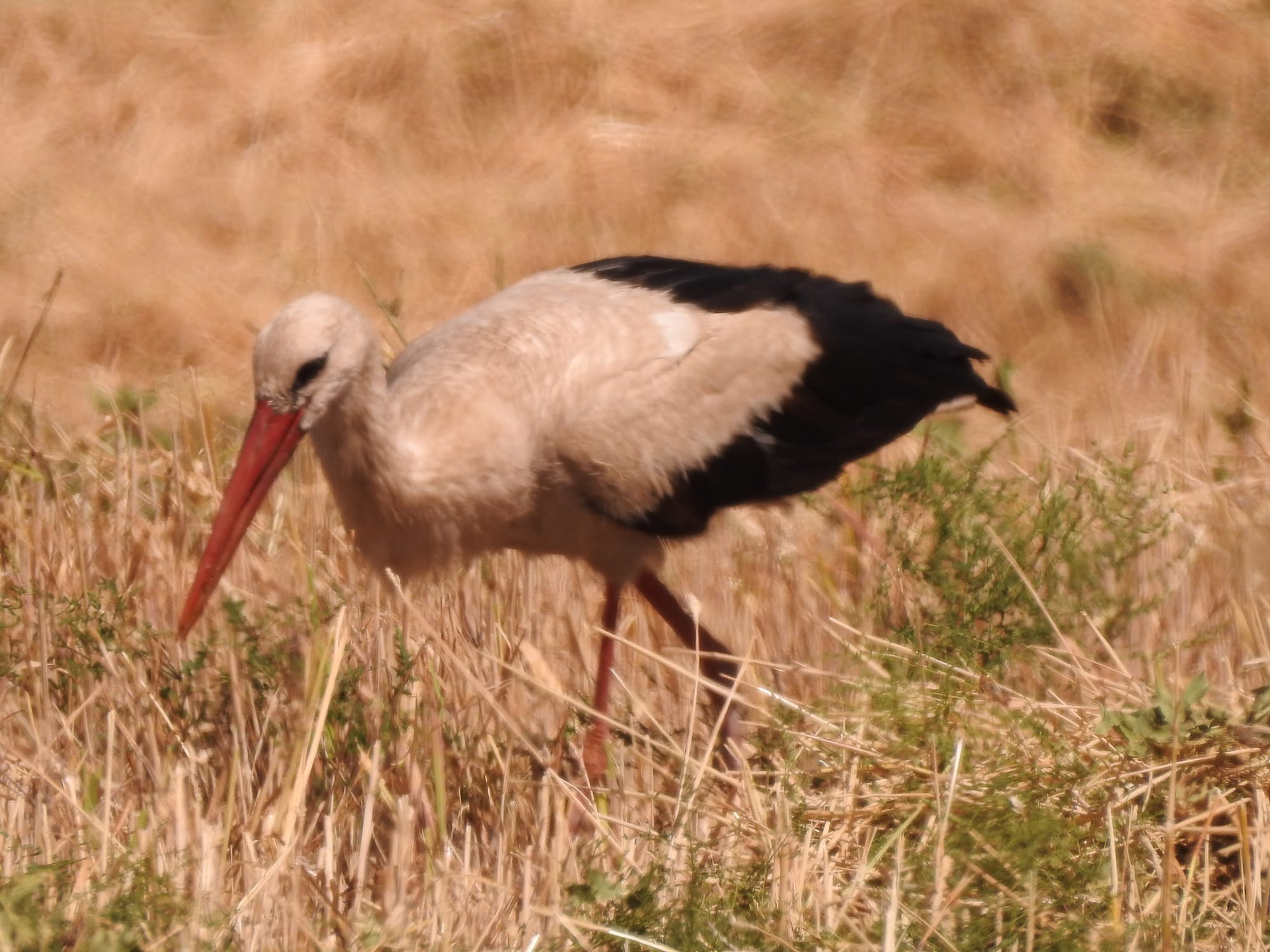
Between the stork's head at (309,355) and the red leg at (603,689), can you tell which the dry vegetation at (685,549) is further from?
the stork's head at (309,355)

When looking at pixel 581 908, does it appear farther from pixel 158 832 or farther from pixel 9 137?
pixel 9 137

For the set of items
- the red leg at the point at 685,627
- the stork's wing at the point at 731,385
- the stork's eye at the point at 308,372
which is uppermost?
the stork's eye at the point at 308,372

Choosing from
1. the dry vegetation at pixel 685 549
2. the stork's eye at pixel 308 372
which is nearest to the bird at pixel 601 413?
the stork's eye at pixel 308 372

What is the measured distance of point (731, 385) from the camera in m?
3.96

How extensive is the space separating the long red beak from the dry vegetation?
0.56 ft

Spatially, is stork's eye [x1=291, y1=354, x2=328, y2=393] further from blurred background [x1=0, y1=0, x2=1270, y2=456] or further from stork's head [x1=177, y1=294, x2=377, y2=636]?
blurred background [x1=0, y1=0, x2=1270, y2=456]

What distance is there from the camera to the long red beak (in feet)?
10.8

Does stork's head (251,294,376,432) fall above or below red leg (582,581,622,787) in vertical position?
above

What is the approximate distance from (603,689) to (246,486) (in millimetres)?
801

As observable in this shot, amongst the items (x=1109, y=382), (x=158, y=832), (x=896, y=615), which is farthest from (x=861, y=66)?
(x=158, y=832)

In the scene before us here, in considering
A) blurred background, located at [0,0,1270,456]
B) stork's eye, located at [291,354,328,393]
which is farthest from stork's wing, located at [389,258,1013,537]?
blurred background, located at [0,0,1270,456]

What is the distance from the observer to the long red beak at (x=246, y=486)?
10.8 ft

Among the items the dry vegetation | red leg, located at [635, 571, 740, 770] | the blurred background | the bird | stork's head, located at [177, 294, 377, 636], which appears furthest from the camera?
the blurred background

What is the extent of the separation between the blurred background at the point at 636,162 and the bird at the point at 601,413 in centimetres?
256
